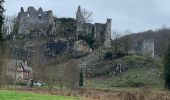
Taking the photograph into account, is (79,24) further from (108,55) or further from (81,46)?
(108,55)

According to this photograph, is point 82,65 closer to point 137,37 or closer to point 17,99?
point 137,37

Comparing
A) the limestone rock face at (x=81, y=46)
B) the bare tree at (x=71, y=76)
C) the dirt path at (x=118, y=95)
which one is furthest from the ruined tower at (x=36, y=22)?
the dirt path at (x=118, y=95)

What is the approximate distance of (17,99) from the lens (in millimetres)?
28266

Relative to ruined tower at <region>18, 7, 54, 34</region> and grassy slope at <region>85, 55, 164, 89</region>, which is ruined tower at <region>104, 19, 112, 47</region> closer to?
grassy slope at <region>85, 55, 164, 89</region>

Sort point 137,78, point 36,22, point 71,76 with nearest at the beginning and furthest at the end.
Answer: point 71,76, point 137,78, point 36,22

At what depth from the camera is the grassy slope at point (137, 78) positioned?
102 meters

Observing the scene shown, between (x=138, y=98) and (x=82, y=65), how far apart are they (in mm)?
A: 81111

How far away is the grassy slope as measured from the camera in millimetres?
102412

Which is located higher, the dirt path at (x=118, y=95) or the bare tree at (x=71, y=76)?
the bare tree at (x=71, y=76)

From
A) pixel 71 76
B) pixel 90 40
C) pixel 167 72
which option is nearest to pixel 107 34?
pixel 90 40

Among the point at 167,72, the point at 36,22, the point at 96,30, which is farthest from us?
the point at 96,30

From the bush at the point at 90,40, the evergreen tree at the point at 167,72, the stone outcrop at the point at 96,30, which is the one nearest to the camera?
the evergreen tree at the point at 167,72

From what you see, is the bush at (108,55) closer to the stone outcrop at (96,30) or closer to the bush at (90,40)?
the bush at (90,40)

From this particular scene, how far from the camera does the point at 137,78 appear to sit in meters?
108
